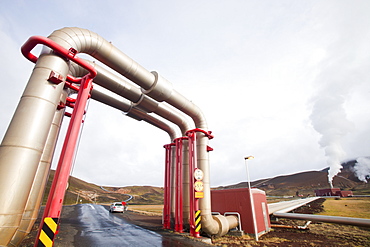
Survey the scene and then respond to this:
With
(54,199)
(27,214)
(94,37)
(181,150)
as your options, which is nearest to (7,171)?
(54,199)

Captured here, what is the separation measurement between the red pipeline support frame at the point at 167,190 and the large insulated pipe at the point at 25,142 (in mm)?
10346

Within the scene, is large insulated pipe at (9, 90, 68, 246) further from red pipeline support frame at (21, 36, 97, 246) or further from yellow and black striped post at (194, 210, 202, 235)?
yellow and black striped post at (194, 210, 202, 235)

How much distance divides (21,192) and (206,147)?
10.5 metres

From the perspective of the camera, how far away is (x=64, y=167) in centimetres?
545

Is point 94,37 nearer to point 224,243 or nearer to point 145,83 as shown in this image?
point 145,83

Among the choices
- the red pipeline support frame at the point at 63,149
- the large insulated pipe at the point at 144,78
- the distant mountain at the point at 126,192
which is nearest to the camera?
the red pipeline support frame at the point at 63,149

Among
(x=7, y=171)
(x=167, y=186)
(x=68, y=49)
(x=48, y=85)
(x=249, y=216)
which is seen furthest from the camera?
(x=167, y=186)

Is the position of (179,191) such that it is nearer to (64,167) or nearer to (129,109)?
(129,109)

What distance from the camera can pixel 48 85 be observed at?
6.32 metres

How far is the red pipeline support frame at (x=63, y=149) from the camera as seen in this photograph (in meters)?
4.94

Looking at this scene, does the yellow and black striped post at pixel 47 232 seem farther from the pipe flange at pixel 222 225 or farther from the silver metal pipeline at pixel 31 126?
the pipe flange at pixel 222 225

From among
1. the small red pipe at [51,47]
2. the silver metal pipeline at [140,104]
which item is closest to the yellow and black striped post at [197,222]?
the silver metal pipeline at [140,104]

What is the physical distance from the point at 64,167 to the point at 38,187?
2.81m

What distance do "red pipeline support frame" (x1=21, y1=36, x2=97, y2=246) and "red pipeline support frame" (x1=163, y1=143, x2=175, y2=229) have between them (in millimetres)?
9864
